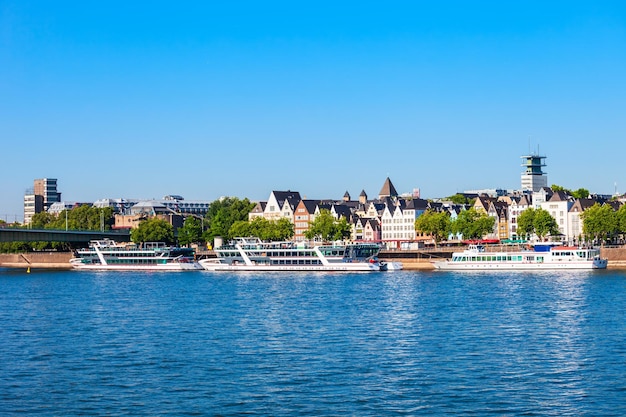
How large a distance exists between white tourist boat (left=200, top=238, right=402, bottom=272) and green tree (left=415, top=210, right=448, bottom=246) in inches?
1133

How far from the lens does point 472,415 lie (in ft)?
98.3

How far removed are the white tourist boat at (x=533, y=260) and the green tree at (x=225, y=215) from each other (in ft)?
180

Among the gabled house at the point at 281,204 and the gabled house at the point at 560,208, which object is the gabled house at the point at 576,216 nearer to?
the gabled house at the point at 560,208

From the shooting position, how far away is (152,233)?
161 meters

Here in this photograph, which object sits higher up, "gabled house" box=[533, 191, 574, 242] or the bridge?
"gabled house" box=[533, 191, 574, 242]

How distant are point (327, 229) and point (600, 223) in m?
36.3

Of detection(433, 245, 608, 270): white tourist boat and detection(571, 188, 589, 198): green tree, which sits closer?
detection(433, 245, 608, 270): white tourist boat

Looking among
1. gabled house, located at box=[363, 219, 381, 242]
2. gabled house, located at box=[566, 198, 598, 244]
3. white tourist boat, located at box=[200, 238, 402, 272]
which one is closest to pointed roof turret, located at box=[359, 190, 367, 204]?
gabled house, located at box=[363, 219, 381, 242]

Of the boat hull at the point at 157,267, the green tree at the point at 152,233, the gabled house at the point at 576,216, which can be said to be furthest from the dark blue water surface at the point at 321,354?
the green tree at the point at 152,233

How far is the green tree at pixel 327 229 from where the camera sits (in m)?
143

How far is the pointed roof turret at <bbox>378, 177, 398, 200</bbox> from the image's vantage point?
19050cm

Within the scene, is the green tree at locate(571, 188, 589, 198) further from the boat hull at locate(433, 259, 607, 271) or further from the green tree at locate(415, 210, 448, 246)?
the boat hull at locate(433, 259, 607, 271)

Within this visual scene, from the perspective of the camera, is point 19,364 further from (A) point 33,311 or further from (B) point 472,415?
(A) point 33,311

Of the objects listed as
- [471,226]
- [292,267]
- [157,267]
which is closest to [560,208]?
[471,226]
